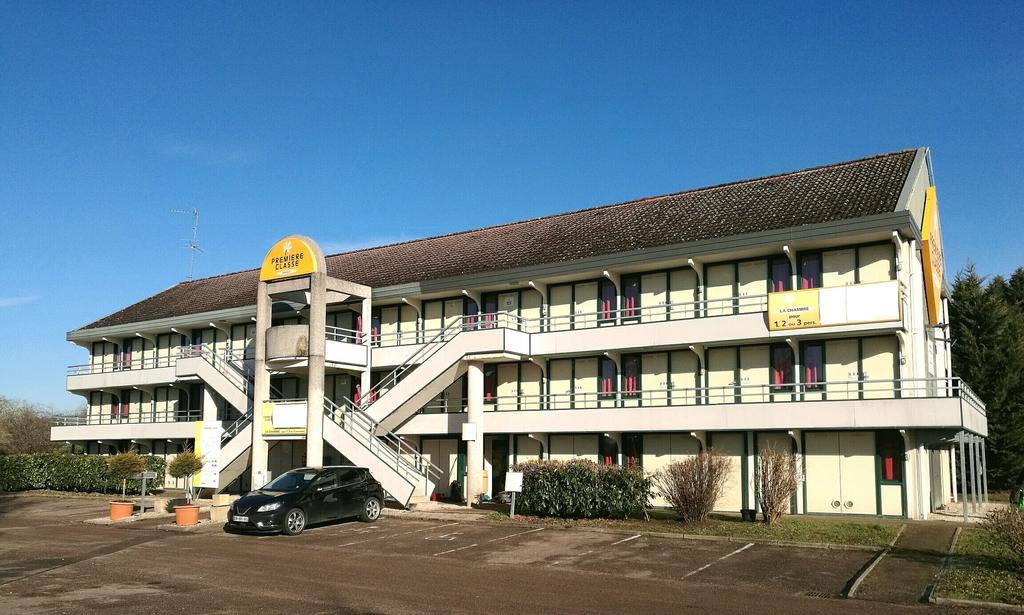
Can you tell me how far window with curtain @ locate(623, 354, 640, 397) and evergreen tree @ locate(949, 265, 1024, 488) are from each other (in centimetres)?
1589

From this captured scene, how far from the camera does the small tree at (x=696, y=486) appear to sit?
829 inches

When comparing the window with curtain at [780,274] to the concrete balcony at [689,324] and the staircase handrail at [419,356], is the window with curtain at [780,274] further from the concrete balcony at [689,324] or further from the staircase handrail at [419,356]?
the staircase handrail at [419,356]

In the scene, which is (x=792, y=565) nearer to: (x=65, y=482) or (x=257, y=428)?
(x=257, y=428)

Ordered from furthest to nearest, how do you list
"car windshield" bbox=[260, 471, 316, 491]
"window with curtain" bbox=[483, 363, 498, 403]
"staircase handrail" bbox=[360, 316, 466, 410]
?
"window with curtain" bbox=[483, 363, 498, 403] < "staircase handrail" bbox=[360, 316, 466, 410] < "car windshield" bbox=[260, 471, 316, 491]

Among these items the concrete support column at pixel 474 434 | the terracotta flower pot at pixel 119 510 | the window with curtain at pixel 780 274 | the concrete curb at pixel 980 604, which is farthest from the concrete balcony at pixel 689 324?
the concrete curb at pixel 980 604

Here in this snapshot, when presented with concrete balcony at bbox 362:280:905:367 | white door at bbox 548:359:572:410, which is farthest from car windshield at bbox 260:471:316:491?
white door at bbox 548:359:572:410

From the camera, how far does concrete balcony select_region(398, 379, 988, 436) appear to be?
22.1 m

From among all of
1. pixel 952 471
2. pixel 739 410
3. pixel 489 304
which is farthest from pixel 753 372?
pixel 952 471

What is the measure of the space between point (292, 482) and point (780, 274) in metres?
15.6

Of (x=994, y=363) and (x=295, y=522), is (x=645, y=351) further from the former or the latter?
(x=994, y=363)

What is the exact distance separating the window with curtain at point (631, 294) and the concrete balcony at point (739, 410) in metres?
2.76

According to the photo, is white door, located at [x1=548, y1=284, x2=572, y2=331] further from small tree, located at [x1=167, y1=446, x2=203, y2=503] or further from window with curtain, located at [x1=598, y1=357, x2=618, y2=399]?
small tree, located at [x1=167, y1=446, x2=203, y2=503]

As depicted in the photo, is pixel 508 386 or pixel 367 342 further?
pixel 367 342

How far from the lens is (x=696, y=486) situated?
69.1 ft
